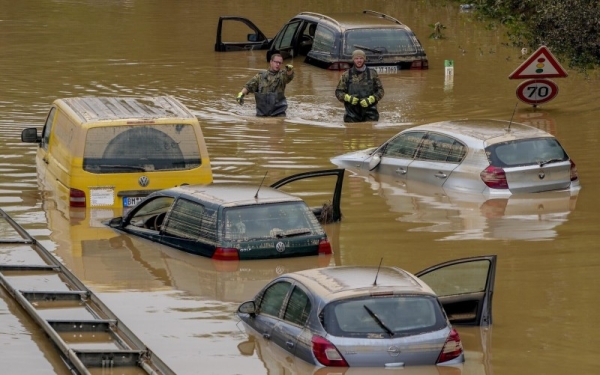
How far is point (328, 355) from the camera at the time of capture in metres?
12.4

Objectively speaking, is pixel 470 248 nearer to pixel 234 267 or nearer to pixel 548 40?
pixel 234 267

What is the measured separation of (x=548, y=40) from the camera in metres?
32.8

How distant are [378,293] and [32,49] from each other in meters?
25.7

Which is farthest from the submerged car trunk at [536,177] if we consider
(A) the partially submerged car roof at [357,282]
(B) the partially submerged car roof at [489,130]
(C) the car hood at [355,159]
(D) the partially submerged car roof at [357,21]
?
(D) the partially submerged car roof at [357,21]

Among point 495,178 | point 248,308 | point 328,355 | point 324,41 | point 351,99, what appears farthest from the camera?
point 324,41

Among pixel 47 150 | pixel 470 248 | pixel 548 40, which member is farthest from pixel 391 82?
pixel 470 248

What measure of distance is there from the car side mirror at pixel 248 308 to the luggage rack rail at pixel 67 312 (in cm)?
109

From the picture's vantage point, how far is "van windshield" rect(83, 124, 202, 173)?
1922 centimetres

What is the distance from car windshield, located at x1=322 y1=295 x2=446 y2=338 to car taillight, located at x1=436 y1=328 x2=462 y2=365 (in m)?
0.13

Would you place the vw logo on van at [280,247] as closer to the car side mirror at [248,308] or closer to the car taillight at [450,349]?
the car side mirror at [248,308]

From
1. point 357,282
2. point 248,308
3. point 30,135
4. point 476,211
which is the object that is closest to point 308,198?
point 476,211

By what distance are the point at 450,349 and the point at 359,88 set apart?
1471 cm

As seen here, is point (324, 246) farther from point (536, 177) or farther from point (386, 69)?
point (386, 69)

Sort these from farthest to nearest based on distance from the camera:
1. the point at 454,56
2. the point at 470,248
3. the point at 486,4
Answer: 1. the point at 486,4
2. the point at 454,56
3. the point at 470,248
